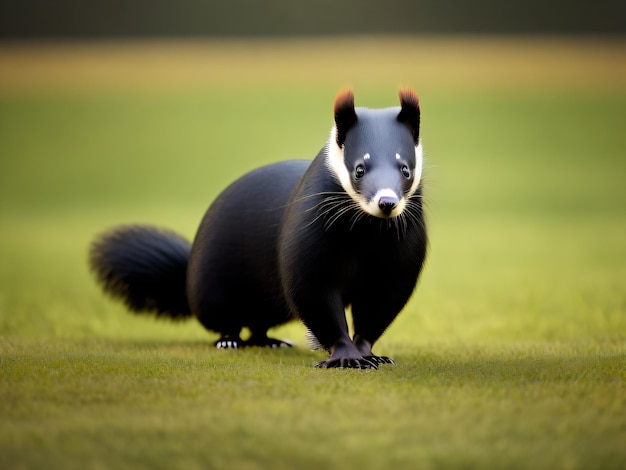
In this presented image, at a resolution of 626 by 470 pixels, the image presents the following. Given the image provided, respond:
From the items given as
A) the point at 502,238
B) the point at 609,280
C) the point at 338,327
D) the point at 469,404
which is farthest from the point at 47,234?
the point at 469,404

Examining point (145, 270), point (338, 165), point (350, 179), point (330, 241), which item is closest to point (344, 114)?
point (338, 165)

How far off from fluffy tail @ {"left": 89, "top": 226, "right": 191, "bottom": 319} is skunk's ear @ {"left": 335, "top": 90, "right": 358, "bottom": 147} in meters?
2.05

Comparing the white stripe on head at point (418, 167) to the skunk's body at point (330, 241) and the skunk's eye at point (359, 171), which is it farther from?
the skunk's eye at point (359, 171)

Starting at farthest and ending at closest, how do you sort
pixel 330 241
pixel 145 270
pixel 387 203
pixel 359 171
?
1. pixel 145 270
2. pixel 330 241
3. pixel 359 171
4. pixel 387 203

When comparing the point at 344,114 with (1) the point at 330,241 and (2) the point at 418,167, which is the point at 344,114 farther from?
(1) the point at 330,241

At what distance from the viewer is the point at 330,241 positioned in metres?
5.02

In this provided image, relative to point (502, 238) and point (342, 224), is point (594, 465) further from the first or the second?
point (502, 238)

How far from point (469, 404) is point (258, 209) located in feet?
7.72

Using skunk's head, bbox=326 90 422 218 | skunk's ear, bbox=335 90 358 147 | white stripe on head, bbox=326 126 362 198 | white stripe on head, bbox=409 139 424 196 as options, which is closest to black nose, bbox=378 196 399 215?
skunk's head, bbox=326 90 422 218

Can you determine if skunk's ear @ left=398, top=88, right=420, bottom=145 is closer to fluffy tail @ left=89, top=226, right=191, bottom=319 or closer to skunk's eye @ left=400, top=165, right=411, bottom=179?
skunk's eye @ left=400, top=165, right=411, bottom=179

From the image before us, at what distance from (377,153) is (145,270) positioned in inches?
92.8

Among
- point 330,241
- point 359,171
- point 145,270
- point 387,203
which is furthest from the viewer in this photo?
point 145,270

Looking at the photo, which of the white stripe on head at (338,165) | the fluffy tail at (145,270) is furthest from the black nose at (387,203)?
the fluffy tail at (145,270)

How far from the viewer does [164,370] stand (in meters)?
4.61
